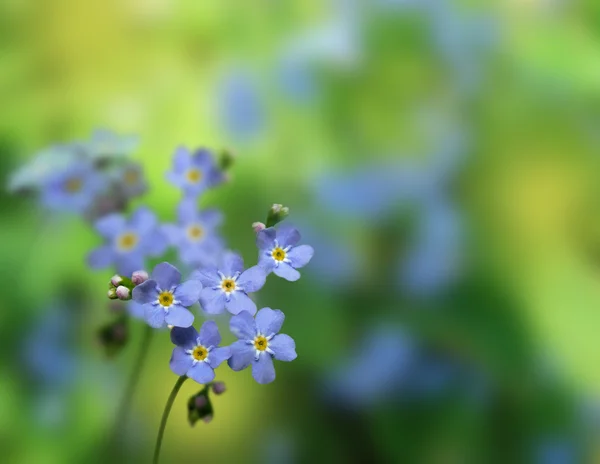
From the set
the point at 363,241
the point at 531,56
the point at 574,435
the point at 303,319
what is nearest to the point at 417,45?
the point at 531,56

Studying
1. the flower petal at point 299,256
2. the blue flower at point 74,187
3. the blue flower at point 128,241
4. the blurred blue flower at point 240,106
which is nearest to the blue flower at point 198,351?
the flower petal at point 299,256

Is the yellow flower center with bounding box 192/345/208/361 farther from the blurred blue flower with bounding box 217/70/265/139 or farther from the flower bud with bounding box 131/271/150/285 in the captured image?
the blurred blue flower with bounding box 217/70/265/139

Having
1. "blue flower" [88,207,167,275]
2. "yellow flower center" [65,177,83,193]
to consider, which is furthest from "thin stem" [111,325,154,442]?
"yellow flower center" [65,177,83,193]

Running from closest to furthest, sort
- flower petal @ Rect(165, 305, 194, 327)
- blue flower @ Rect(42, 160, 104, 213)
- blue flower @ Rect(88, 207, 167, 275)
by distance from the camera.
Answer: flower petal @ Rect(165, 305, 194, 327), blue flower @ Rect(88, 207, 167, 275), blue flower @ Rect(42, 160, 104, 213)

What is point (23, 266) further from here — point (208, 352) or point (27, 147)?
point (208, 352)

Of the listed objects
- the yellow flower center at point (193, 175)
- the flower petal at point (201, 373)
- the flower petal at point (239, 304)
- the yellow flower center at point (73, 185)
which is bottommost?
the flower petal at point (201, 373)

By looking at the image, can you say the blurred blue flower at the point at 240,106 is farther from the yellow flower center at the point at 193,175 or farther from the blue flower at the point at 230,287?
the blue flower at the point at 230,287
